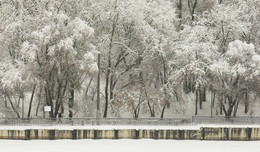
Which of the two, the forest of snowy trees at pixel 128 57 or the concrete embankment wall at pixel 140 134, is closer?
the concrete embankment wall at pixel 140 134

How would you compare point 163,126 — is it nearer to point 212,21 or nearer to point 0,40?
point 212,21

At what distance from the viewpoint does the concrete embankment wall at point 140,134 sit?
33.8m

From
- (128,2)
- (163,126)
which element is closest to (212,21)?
(128,2)

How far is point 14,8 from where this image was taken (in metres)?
41.2

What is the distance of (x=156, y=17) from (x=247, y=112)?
1448cm

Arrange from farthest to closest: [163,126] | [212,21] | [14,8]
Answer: [212,21] → [14,8] → [163,126]
